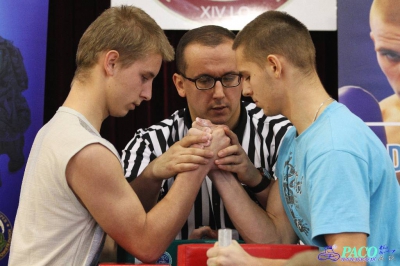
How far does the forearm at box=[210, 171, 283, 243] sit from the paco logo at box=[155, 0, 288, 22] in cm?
149

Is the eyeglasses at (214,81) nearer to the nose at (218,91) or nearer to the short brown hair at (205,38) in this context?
the nose at (218,91)

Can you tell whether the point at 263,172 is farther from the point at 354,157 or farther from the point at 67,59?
the point at 67,59

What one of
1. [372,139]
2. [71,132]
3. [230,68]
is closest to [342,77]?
[230,68]

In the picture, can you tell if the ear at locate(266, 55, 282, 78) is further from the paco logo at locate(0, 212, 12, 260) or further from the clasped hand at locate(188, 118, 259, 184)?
the paco logo at locate(0, 212, 12, 260)

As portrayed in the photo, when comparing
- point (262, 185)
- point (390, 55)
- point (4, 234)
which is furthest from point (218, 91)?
point (4, 234)

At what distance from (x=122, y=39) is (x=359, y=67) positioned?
5.82 ft

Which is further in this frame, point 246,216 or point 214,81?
point 214,81

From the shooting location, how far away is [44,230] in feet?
6.49

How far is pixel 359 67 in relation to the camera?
138 inches

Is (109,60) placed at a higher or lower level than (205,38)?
lower

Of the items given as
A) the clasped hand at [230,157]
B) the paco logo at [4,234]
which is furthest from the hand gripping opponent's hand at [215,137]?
the paco logo at [4,234]

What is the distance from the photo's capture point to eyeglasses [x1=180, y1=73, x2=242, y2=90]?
2787 millimetres

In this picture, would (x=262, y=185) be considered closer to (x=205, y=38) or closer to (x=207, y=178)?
(x=207, y=178)

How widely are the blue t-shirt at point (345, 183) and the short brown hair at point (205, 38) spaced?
3.41 feet
